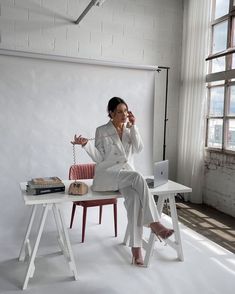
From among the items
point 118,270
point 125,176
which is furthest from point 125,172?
point 118,270

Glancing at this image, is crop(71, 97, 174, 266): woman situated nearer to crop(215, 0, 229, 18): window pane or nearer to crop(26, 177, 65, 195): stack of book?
crop(26, 177, 65, 195): stack of book

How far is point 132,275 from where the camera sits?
7.97ft

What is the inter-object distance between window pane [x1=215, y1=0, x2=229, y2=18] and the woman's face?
2.72 meters

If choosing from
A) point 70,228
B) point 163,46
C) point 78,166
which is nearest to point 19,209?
point 70,228

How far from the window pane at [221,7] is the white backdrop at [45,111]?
62.4 inches

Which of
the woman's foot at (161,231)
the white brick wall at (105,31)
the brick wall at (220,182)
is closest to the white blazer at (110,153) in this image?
the woman's foot at (161,231)

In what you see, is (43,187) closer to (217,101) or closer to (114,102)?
(114,102)

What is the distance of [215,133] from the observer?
4.61m

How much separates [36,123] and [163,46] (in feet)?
8.13

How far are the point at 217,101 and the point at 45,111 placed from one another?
2546mm

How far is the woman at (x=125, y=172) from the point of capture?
95.1 inches

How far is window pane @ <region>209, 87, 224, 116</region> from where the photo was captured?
4453mm

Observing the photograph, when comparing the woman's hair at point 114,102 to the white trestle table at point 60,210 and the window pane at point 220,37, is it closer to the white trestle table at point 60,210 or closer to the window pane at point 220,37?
the white trestle table at point 60,210

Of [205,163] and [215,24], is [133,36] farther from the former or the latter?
[205,163]
